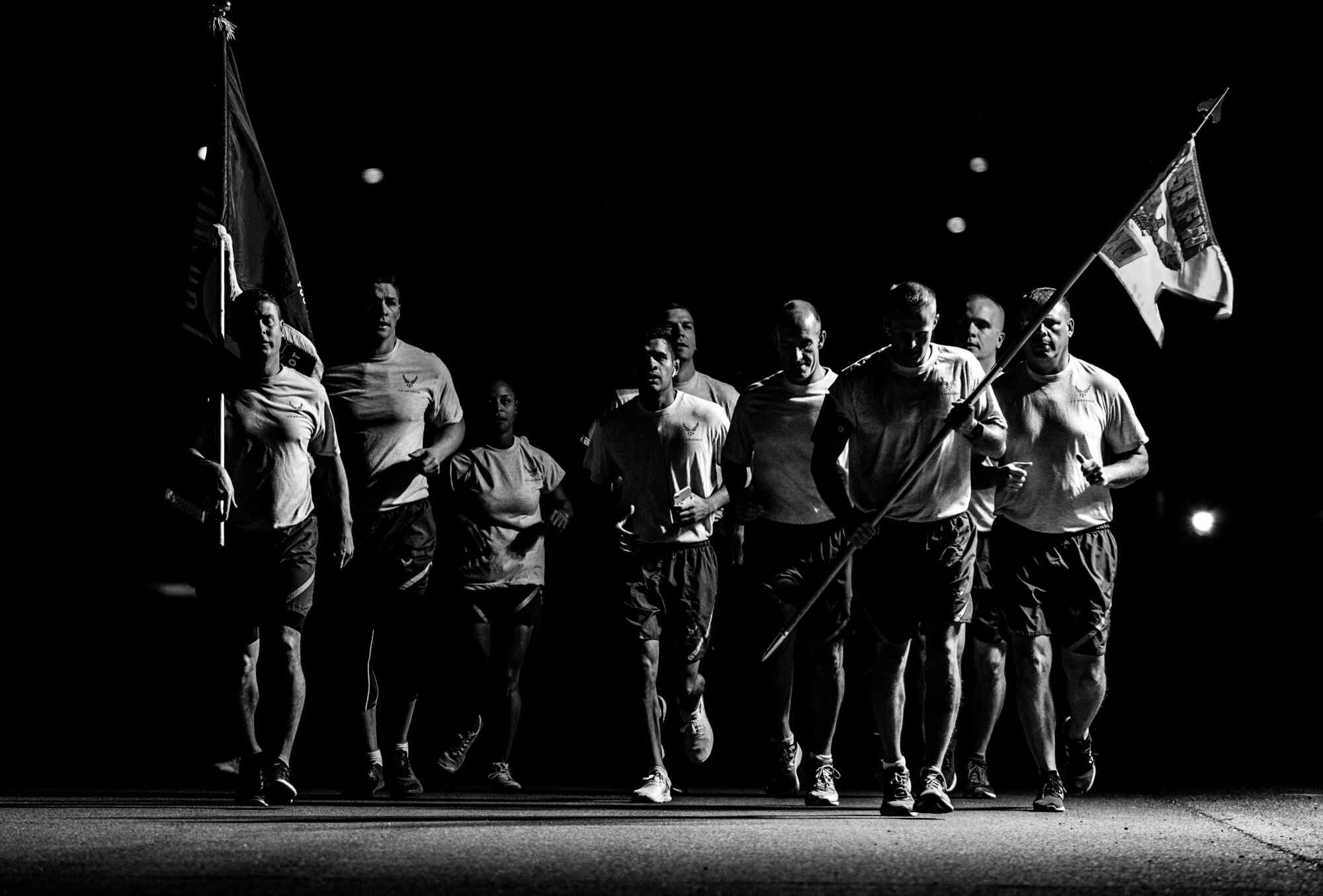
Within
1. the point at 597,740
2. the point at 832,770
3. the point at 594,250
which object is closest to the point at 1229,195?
the point at 594,250

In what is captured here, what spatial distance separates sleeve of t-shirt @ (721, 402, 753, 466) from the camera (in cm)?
780

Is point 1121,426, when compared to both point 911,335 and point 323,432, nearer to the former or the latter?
point 911,335

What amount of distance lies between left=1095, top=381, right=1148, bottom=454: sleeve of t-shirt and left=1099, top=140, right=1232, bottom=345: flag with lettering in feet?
1.44

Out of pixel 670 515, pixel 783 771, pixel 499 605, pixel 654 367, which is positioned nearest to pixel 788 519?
pixel 670 515

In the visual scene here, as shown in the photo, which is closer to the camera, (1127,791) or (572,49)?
(1127,791)

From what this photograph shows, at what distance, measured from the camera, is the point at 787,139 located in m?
13.0

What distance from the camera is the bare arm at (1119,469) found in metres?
7.24

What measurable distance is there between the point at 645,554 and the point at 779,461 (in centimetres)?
73

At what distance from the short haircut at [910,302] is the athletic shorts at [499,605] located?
2.54 m

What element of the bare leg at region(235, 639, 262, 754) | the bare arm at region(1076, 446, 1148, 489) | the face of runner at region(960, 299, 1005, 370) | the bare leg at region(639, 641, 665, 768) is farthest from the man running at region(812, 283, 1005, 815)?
the bare leg at region(235, 639, 262, 754)

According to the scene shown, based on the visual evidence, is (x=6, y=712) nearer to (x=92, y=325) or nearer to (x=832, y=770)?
(x=92, y=325)

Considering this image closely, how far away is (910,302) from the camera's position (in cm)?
676

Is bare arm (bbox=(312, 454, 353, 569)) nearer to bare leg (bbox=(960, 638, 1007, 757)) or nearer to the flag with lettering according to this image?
bare leg (bbox=(960, 638, 1007, 757))

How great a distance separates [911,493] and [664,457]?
139 cm
